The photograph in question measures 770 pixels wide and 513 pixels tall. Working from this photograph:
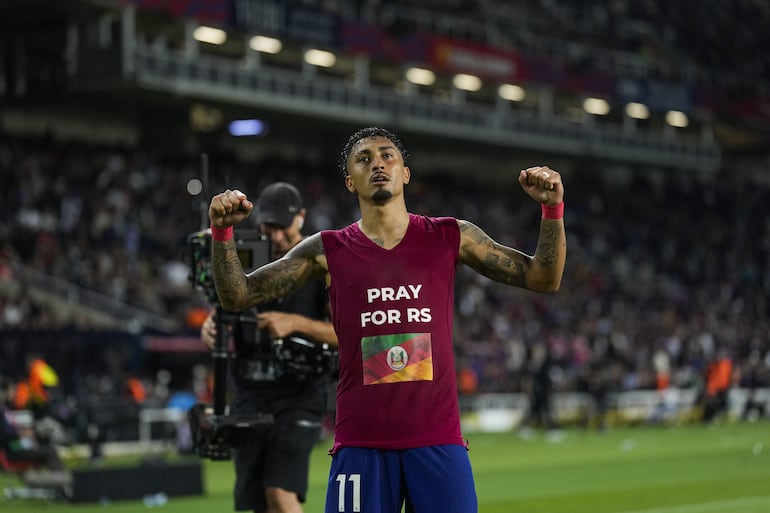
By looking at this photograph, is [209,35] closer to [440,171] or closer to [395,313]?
[440,171]

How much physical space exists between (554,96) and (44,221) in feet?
99.4

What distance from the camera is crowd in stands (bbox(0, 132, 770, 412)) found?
3025cm

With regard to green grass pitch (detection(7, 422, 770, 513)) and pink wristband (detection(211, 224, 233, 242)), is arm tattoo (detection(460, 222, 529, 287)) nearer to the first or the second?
pink wristband (detection(211, 224, 233, 242))

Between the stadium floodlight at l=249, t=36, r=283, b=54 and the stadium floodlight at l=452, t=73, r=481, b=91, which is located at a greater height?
the stadium floodlight at l=452, t=73, r=481, b=91

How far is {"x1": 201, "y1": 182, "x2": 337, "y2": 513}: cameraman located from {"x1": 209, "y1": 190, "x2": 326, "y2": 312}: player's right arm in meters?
2.17

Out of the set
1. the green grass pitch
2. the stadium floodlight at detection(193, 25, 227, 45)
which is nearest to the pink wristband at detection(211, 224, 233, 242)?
the green grass pitch

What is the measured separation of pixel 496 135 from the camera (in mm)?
51125

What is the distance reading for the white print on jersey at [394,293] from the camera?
5785mm

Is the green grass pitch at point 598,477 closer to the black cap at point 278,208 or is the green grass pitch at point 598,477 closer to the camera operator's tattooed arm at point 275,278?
the black cap at point 278,208

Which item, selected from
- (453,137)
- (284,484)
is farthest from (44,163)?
(284,484)

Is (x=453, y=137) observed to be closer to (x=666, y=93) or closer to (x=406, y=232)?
(x=666, y=93)

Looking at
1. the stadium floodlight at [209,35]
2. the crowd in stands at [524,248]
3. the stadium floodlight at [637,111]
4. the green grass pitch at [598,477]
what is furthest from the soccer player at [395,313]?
the stadium floodlight at [637,111]

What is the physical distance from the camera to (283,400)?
859cm

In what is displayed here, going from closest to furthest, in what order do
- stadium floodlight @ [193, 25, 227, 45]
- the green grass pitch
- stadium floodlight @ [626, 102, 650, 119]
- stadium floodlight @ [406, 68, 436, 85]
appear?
the green grass pitch
stadium floodlight @ [193, 25, 227, 45]
stadium floodlight @ [406, 68, 436, 85]
stadium floodlight @ [626, 102, 650, 119]
